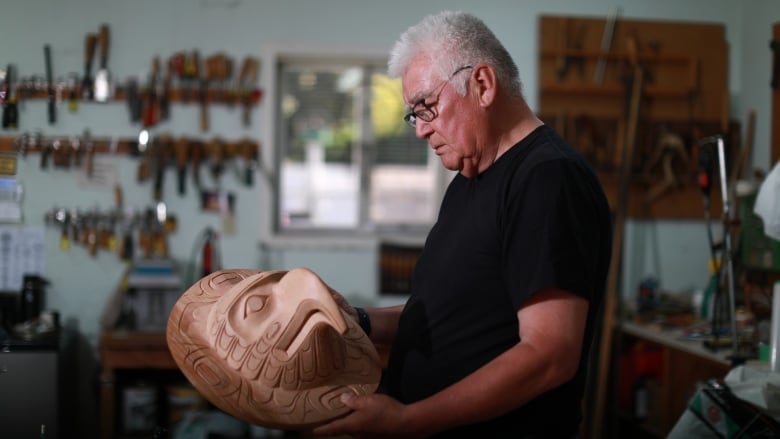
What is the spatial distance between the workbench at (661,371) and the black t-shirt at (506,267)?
2.08 m

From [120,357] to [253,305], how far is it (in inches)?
112

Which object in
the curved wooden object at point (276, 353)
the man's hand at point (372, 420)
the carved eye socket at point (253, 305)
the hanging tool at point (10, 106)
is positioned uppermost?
the hanging tool at point (10, 106)

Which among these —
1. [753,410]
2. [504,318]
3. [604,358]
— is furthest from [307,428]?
[604,358]

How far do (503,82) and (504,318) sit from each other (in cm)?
41

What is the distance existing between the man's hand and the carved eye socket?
0.22 m

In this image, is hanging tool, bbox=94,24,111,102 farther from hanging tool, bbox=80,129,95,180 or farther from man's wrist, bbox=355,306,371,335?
man's wrist, bbox=355,306,371,335

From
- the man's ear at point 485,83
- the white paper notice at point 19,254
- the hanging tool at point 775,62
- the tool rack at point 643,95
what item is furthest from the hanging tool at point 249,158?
the man's ear at point 485,83

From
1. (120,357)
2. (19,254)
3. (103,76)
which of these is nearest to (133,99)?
(103,76)

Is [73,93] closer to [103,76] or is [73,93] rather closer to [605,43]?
[103,76]

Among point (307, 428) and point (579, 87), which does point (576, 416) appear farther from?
point (579, 87)

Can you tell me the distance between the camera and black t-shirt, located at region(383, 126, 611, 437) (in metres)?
1.26

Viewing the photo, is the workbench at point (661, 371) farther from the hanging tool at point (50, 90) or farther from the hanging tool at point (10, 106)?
the hanging tool at point (10, 106)

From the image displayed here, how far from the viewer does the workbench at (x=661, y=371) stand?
3705 mm

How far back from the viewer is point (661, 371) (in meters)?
4.33
